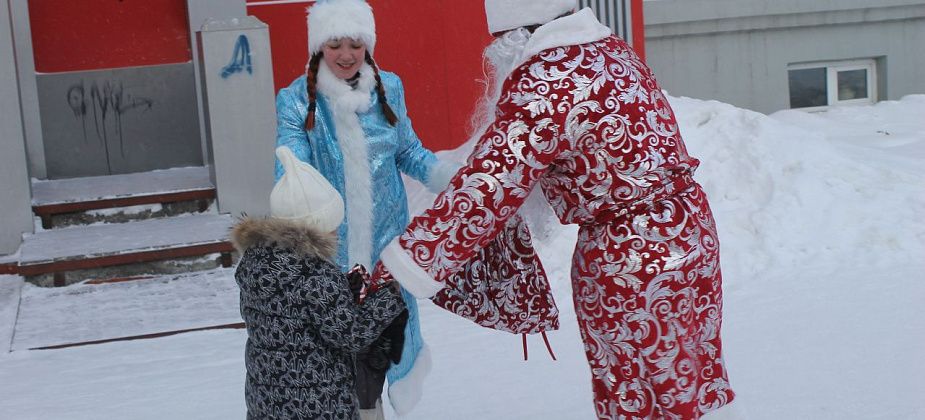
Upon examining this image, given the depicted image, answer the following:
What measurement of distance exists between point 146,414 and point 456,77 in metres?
4.76

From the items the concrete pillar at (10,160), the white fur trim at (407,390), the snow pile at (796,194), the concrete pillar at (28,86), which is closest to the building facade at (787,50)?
the snow pile at (796,194)

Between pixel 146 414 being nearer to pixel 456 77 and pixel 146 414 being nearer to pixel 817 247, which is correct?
pixel 817 247

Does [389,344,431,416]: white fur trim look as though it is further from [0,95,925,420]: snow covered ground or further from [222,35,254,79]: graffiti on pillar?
[222,35,254,79]: graffiti on pillar

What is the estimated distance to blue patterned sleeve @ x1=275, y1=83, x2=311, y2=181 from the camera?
12.4 ft

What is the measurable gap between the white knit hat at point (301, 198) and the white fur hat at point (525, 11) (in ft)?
2.14

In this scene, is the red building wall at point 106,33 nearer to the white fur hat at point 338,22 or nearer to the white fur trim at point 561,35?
the white fur hat at point 338,22

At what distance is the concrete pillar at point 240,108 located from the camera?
757 cm

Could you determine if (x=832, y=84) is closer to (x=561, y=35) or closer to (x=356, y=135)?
(x=356, y=135)

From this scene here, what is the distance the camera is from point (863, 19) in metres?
10.5

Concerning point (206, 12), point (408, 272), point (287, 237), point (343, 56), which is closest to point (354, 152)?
point (343, 56)

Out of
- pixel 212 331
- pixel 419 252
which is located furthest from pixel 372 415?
pixel 212 331

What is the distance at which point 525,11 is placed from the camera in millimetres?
2887

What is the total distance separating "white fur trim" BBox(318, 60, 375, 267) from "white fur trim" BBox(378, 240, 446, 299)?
1.02 metres

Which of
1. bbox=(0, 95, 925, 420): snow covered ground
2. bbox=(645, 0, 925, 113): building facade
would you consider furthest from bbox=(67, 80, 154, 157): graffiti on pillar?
bbox=(645, 0, 925, 113): building facade
